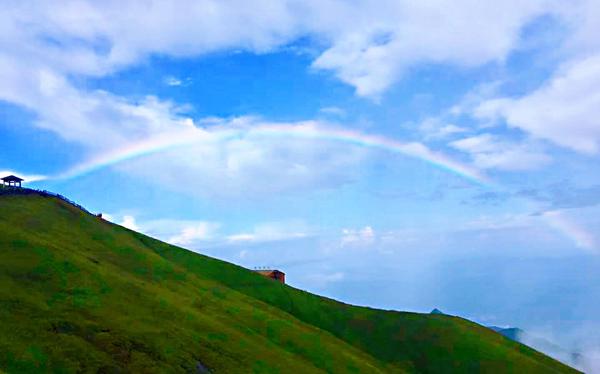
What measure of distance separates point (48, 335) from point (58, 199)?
3485 inches

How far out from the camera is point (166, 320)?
89125 millimetres

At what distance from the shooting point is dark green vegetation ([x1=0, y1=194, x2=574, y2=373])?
7306cm

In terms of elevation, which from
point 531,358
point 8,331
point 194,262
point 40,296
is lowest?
point 8,331

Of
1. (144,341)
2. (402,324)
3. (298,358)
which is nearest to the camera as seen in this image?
(144,341)

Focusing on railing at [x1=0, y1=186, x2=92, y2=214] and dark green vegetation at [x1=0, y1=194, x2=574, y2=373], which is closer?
dark green vegetation at [x1=0, y1=194, x2=574, y2=373]

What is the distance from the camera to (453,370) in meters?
141

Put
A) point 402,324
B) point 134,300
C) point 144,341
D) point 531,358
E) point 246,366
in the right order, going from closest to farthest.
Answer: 1. point 144,341
2. point 246,366
3. point 134,300
4. point 531,358
5. point 402,324

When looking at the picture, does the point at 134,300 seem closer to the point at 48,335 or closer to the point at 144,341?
the point at 144,341

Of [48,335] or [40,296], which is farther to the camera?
[40,296]

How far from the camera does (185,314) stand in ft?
313

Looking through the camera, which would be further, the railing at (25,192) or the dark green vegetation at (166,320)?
the railing at (25,192)

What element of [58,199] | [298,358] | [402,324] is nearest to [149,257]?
[58,199]

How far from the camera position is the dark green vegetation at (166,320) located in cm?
7306

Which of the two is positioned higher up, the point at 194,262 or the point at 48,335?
the point at 194,262
